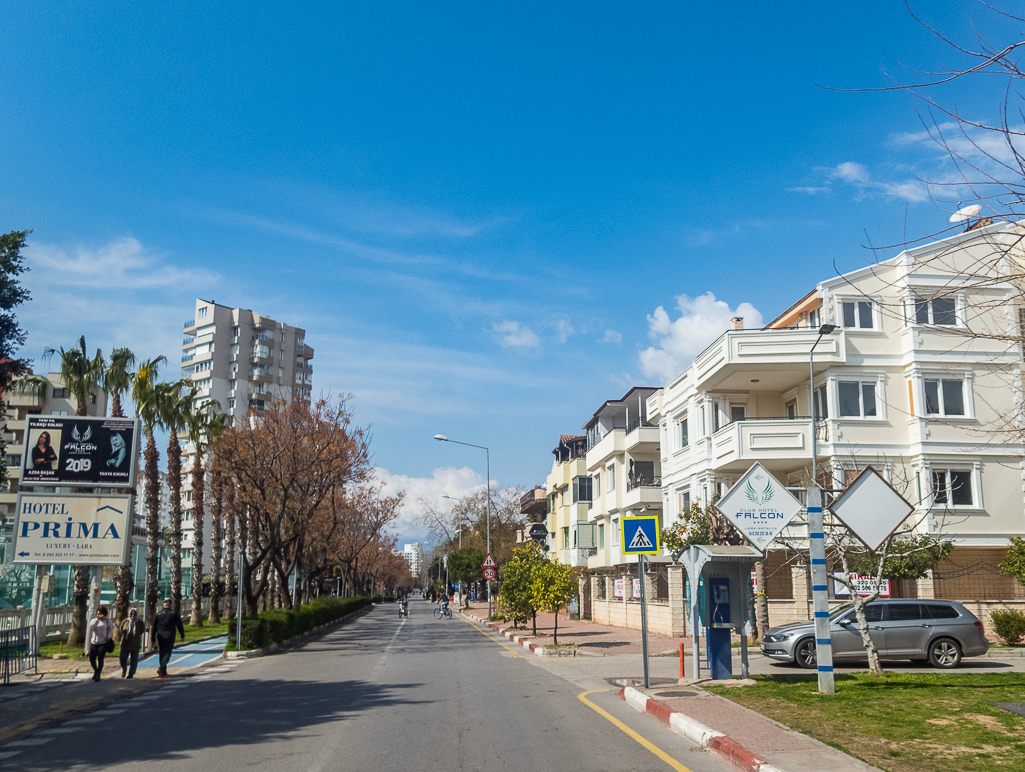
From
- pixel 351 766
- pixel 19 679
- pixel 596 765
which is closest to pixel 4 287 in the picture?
pixel 19 679

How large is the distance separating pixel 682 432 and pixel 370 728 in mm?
28466

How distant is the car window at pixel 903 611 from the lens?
63.7 feet

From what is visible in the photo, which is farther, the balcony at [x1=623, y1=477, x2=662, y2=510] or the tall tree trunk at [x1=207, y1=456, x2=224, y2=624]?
the balcony at [x1=623, y1=477, x2=662, y2=510]

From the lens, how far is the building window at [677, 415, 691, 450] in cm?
3766

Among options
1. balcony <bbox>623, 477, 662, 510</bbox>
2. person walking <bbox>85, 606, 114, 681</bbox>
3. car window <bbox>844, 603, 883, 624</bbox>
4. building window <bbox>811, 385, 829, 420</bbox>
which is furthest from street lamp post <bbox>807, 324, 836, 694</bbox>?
balcony <bbox>623, 477, 662, 510</bbox>

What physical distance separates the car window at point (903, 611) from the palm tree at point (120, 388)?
80.0 ft

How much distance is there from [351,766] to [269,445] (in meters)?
29.4

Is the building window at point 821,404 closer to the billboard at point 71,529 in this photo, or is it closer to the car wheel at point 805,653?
the car wheel at point 805,653

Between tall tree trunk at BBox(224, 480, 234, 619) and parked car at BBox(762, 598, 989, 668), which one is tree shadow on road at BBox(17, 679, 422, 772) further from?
tall tree trunk at BBox(224, 480, 234, 619)

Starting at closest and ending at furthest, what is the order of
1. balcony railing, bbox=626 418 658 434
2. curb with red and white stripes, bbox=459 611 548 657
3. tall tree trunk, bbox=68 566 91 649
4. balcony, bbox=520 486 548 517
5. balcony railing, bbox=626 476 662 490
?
curb with red and white stripes, bbox=459 611 548 657, tall tree trunk, bbox=68 566 91 649, balcony railing, bbox=626 476 662 490, balcony railing, bbox=626 418 658 434, balcony, bbox=520 486 548 517

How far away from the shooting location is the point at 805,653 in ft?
63.2

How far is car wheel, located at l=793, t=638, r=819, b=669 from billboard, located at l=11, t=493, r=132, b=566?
19406mm

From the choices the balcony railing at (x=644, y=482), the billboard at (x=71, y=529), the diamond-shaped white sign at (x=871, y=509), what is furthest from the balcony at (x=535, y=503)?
the diamond-shaped white sign at (x=871, y=509)

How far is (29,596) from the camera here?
33812mm
